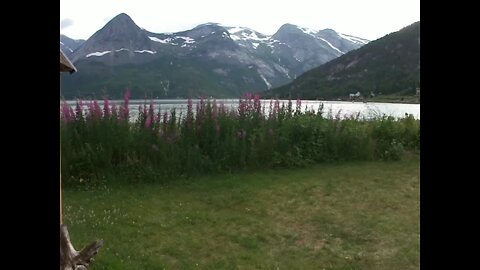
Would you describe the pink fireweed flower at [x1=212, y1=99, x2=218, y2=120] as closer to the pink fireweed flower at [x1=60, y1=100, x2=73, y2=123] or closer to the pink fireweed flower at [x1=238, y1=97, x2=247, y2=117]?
the pink fireweed flower at [x1=238, y1=97, x2=247, y2=117]

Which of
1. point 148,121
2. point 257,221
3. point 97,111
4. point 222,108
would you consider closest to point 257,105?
point 222,108

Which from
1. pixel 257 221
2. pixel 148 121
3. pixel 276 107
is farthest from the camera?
pixel 276 107

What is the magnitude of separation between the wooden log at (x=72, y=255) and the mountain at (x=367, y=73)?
6247cm

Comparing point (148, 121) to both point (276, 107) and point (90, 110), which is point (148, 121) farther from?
point (276, 107)

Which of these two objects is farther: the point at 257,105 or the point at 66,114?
the point at 257,105

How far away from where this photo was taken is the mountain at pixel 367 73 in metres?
72.1

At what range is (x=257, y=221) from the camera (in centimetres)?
634

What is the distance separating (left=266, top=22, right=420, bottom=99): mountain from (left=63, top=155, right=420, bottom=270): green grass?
57995 millimetres

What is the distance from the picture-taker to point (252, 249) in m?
5.22

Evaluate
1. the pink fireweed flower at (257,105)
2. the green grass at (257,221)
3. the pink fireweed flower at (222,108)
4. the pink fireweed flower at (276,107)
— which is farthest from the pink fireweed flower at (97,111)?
the pink fireweed flower at (276,107)

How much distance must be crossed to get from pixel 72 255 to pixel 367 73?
86.2 meters

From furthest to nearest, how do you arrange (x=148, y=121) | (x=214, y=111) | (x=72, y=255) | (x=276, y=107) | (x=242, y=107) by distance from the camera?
(x=276, y=107)
(x=242, y=107)
(x=214, y=111)
(x=148, y=121)
(x=72, y=255)

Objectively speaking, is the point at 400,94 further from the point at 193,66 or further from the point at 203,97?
the point at 193,66
